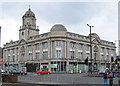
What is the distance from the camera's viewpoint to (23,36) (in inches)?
2948

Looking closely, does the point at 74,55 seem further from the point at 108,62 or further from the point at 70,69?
the point at 108,62

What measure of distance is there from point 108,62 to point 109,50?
5456mm

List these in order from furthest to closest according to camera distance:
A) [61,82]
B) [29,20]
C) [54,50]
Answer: [29,20] → [54,50] → [61,82]

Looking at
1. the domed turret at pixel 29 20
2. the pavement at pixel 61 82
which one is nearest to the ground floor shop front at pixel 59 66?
the domed turret at pixel 29 20

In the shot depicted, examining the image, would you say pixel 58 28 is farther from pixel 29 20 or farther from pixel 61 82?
pixel 61 82

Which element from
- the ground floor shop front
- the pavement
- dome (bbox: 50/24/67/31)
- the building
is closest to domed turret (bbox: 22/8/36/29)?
the building

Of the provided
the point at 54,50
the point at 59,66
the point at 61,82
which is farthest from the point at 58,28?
the point at 61,82

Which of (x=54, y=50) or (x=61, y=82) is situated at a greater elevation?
(x=54, y=50)

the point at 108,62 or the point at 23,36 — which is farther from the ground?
the point at 23,36

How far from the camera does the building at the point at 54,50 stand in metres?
60.9

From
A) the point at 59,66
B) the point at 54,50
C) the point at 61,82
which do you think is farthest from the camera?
the point at 54,50

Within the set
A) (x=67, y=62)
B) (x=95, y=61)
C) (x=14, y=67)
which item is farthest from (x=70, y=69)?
(x=14, y=67)

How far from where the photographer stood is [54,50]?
201 feet

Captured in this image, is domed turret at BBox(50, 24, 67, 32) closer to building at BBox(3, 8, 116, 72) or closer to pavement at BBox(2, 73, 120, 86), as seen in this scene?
building at BBox(3, 8, 116, 72)
